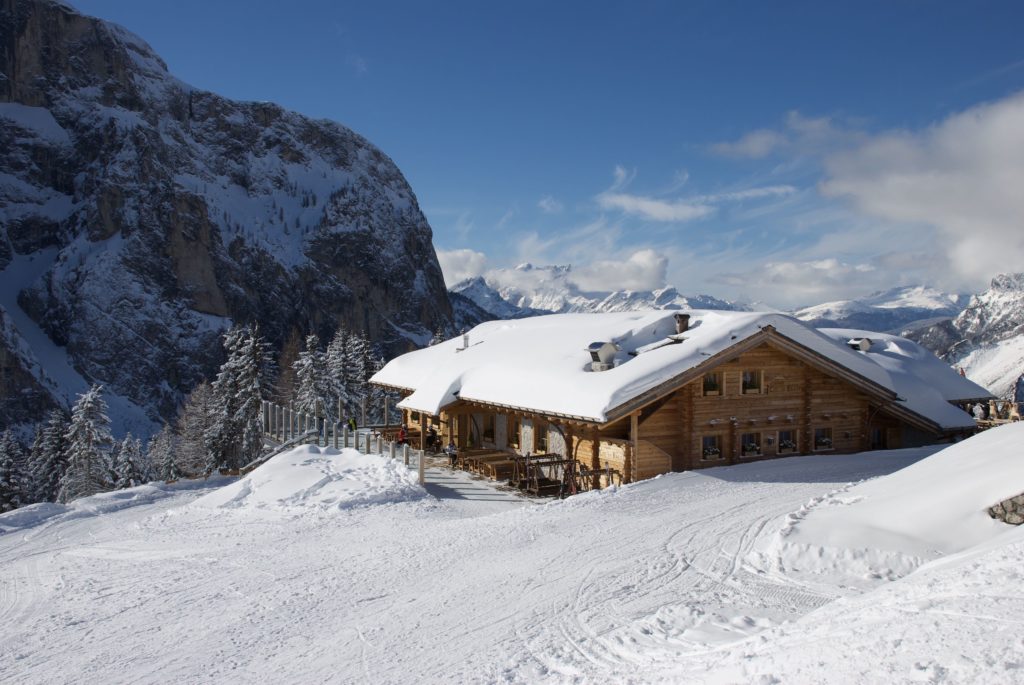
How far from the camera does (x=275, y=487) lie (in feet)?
70.0

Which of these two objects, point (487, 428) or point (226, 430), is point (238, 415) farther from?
point (487, 428)

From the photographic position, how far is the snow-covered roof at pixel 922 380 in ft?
94.0

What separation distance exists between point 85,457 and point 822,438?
128ft

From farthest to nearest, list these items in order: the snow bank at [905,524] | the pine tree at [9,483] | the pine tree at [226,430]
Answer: the pine tree at [226,430]
the pine tree at [9,483]
the snow bank at [905,524]

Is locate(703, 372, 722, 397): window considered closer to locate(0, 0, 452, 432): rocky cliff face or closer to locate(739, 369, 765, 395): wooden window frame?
locate(739, 369, 765, 395): wooden window frame

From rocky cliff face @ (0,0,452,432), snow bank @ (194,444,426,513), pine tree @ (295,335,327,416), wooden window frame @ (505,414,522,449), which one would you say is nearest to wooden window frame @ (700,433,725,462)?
wooden window frame @ (505,414,522,449)

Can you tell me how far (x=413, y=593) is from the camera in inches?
463

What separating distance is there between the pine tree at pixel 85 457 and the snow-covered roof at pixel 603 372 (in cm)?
1958

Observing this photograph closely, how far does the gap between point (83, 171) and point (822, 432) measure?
138 meters

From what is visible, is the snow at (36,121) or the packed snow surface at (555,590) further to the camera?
the snow at (36,121)

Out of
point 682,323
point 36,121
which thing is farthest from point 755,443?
point 36,121

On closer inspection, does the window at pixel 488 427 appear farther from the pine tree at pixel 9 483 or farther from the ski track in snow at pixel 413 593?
the pine tree at pixel 9 483

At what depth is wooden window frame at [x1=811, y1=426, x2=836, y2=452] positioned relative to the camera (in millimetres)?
25188

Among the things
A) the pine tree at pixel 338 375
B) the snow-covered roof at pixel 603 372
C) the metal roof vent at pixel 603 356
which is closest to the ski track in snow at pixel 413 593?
the snow-covered roof at pixel 603 372
